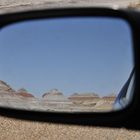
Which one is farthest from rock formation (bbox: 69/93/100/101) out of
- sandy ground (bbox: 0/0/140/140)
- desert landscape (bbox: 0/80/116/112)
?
sandy ground (bbox: 0/0/140/140)

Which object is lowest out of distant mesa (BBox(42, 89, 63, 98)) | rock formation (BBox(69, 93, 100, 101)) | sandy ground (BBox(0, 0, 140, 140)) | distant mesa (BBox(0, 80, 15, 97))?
sandy ground (BBox(0, 0, 140, 140))

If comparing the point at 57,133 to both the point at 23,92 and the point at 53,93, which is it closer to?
the point at 23,92

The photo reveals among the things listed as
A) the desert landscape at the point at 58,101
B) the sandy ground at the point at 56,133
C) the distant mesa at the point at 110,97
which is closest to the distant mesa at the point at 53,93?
the desert landscape at the point at 58,101

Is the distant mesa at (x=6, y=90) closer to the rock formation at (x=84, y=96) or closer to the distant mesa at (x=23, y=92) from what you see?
the distant mesa at (x=23, y=92)

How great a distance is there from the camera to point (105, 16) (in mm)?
1751

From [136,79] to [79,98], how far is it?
459 millimetres

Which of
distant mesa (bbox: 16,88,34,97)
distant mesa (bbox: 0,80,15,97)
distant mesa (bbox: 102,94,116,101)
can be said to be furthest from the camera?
distant mesa (bbox: 0,80,15,97)

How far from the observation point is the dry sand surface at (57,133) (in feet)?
16.6

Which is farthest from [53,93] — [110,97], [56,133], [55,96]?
[56,133]

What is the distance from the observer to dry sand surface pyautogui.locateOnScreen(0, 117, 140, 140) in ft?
16.6

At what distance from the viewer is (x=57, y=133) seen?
538 cm

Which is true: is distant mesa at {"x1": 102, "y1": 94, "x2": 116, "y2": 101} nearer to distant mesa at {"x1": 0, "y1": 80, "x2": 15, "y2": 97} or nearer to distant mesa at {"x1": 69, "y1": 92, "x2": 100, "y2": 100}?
distant mesa at {"x1": 69, "y1": 92, "x2": 100, "y2": 100}

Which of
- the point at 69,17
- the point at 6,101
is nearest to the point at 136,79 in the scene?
the point at 69,17

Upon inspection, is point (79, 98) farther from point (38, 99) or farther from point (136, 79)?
point (136, 79)
